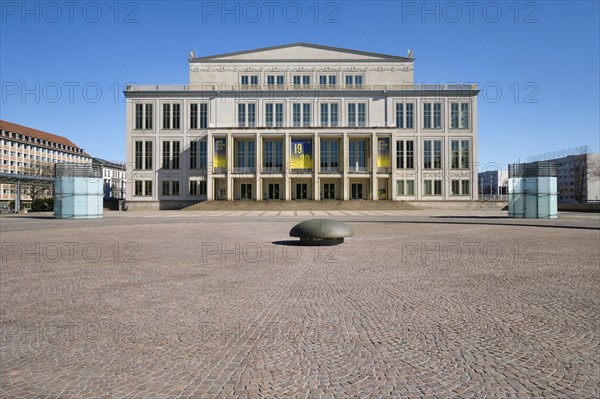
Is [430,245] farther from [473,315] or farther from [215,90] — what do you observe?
[215,90]

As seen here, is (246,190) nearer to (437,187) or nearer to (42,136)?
(437,187)

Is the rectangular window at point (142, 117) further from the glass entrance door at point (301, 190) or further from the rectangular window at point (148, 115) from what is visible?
the glass entrance door at point (301, 190)

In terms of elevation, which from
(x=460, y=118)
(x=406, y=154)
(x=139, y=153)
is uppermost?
(x=460, y=118)

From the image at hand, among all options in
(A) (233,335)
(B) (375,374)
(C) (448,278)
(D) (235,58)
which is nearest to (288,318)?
(A) (233,335)

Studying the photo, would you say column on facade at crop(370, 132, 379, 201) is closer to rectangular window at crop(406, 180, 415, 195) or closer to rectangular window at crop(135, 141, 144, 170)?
rectangular window at crop(406, 180, 415, 195)

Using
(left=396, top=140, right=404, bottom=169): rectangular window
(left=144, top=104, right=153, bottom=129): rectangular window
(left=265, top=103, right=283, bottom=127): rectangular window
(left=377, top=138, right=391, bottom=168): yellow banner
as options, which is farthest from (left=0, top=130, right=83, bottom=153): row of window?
(left=396, top=140, right=404, bottom=169): rectangular window

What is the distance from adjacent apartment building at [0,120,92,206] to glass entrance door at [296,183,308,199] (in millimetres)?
57263

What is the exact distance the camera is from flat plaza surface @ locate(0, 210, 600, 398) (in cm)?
378

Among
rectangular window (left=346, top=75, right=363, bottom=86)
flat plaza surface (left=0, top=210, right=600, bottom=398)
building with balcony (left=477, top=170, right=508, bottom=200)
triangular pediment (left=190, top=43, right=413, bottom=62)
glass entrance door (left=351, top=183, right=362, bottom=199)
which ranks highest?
triangular pediment (left=190, top=43, right=413, bottom=62)

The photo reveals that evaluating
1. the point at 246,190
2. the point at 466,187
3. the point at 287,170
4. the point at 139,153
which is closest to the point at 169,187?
the point at 139,153

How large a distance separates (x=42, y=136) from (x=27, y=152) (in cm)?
998

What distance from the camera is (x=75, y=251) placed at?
41.8ft

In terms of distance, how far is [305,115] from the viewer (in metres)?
63.7

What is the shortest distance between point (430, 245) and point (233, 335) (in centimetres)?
1044
